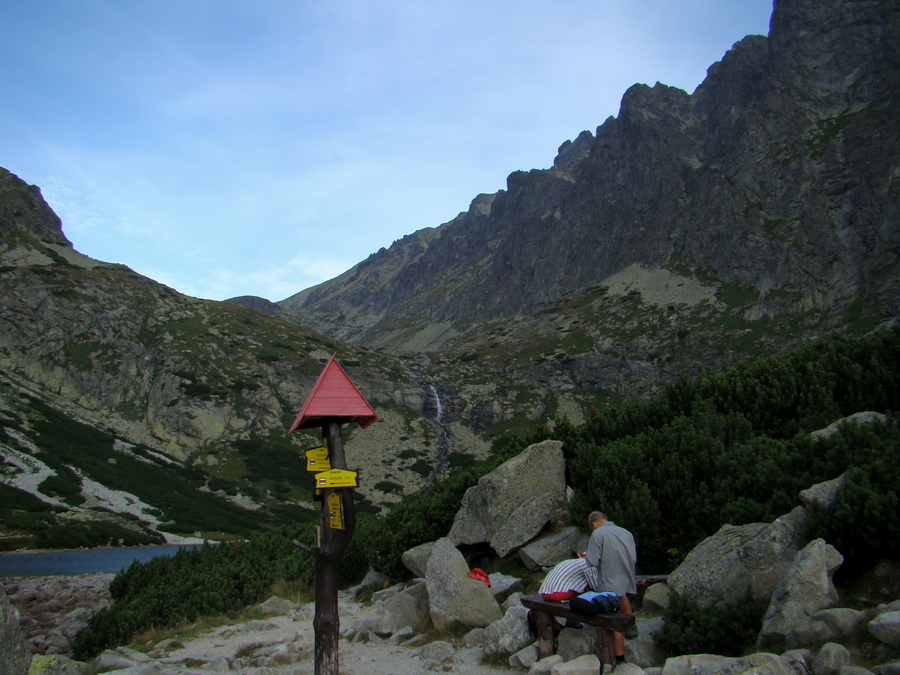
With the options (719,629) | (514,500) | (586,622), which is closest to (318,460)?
(586,622)

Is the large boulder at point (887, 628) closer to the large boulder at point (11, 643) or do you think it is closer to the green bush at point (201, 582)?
the large boulder at point (11, 643)

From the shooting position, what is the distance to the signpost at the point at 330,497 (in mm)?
7391

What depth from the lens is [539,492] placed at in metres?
13.2

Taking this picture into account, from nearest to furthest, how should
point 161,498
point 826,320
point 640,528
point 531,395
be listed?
point 640,528
point 161,498
point 826,320
point 531,395

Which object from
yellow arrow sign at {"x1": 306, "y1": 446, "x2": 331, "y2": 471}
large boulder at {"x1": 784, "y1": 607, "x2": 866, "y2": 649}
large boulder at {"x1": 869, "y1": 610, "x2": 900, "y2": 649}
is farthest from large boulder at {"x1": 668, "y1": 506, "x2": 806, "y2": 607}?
yellow arrow sign at {"x1": 306, "y1": 446, "x2": 331, "y2": 471}

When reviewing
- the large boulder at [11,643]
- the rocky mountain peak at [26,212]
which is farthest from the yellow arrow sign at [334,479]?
the rocky mountain peak at [26,212]

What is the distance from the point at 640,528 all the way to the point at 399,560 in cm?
688

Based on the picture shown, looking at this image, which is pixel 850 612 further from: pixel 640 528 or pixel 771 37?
pixel 771 37

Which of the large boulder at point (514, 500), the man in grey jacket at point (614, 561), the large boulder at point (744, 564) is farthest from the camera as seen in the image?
the large boulder at point (514, 500)

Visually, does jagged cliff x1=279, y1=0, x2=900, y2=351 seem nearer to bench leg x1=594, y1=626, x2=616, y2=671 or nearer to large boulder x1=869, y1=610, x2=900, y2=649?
large boulder x1=869, y1=610, x2=900, y2=649

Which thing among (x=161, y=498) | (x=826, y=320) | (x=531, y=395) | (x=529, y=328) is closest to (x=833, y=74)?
(x=826, y=320)

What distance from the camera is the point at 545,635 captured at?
7.54m

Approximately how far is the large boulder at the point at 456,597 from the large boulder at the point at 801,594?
4881mm

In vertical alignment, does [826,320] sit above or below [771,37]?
below
